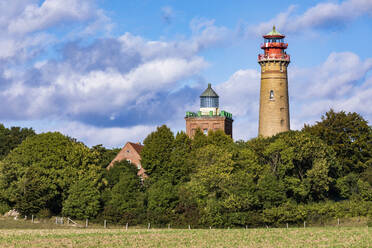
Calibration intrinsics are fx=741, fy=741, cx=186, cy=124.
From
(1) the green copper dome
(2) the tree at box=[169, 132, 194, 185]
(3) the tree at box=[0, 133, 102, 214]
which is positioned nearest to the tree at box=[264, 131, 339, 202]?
(2) the tree at box=[169, 132, 194, 185]

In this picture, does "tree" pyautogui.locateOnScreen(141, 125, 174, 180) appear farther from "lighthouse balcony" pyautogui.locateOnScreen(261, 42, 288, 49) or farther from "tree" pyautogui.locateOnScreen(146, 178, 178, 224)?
"lighthouse balcony" pyautogui.locateOnScreen(261, 42, 288, 49)

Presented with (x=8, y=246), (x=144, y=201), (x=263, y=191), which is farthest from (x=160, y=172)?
(x=8, y=246)

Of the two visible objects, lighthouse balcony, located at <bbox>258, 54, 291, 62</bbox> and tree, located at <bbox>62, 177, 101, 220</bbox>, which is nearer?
tree, located at <bbox>62, 177, 101, 220</bbox>

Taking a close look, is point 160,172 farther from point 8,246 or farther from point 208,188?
point 8,246

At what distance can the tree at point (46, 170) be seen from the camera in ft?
281

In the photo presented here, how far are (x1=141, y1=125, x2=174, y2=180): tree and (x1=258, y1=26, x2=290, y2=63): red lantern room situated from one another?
19.9 m

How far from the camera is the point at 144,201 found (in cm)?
8606

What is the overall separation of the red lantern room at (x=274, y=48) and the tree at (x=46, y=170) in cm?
3182

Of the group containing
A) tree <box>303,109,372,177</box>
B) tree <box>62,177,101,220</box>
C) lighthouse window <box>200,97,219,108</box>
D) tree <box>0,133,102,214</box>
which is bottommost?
tree <box>62,177,101,220</box>

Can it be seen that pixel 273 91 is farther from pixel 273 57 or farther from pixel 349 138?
pixel 349 138

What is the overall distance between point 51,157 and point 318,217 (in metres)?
32.2

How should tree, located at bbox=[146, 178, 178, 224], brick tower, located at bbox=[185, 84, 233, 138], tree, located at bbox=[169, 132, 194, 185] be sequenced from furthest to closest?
brick tower, located at bbox=[185, 84, 233, 138] < tree, located at bbox=[169, 132, 194, 185] < tree, located at bbox=[146, 178, 178, 224]

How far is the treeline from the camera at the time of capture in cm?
8319

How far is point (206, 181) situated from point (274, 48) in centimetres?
3174
